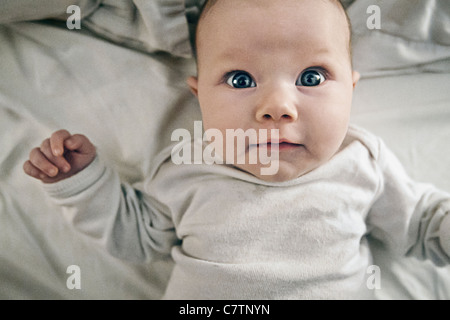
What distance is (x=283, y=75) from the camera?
0.65 metres

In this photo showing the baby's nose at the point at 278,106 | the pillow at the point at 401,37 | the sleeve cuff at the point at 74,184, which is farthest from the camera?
the pillow at the point at 401,37

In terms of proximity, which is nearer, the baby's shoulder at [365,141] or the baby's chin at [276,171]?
the baby's chin at [276,171]

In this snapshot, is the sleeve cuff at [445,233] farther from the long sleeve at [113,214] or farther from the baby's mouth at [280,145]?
the long sleeve at [113,214]

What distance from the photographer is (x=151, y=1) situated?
0.78 metres

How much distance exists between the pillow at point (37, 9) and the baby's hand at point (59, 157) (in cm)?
29

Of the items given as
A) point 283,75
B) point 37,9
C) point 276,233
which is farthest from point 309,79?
point 37,9

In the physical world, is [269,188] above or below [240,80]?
below

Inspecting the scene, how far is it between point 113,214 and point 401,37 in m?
0.78

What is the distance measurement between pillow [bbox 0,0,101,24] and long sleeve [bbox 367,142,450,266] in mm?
728

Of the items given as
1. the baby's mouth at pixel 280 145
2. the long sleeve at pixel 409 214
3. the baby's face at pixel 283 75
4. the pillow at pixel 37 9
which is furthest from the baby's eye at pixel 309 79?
the pillow at pixel 37 9

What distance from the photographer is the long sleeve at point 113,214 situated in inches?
29.2

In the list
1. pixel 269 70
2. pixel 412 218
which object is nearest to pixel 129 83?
pixel 269 70

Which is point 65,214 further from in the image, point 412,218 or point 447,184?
point 447,184

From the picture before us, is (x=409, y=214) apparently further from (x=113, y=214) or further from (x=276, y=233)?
(x=113, y=214)
